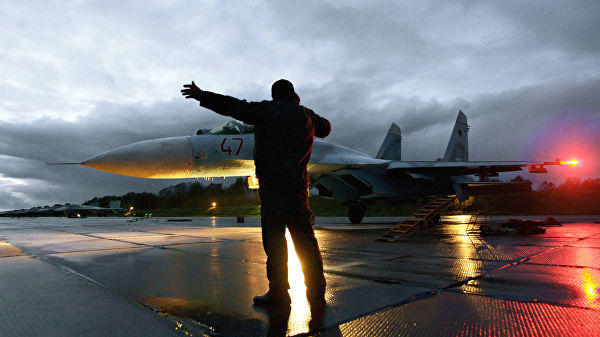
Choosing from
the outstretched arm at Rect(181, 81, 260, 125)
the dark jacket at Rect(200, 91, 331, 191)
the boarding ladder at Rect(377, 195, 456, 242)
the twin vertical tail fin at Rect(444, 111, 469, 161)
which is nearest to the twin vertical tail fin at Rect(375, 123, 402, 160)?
the twin vertical tail fin at Rect(444, 111, 469, 161)

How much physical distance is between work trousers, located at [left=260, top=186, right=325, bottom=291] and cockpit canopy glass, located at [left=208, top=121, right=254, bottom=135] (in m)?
7.58

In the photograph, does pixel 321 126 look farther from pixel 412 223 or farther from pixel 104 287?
pixel 412 223

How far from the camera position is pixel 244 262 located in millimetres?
3986

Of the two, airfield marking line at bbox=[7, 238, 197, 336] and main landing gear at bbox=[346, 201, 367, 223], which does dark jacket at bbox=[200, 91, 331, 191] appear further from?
main landing gear at bbox=[346, 201, 367, 223]

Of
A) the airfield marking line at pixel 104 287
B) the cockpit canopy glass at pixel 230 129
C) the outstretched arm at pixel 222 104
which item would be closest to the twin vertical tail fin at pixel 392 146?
the cockpit canopy glass at pixel 230 129

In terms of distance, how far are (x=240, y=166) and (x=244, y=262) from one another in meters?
5.75

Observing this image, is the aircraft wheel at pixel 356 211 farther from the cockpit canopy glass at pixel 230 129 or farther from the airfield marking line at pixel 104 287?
the airfield marking line at pixel 104 287

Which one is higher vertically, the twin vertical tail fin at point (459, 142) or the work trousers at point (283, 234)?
the twin vertical tail fin at point (459, 142)

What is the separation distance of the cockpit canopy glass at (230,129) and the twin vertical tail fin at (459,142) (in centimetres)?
1220

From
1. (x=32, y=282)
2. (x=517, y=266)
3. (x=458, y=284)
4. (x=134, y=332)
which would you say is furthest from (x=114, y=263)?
(x=517, y=266)

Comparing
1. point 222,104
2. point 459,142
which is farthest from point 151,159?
point 459,142

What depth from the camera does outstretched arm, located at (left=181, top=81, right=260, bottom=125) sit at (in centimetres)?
229

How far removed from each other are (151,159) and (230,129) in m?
2.44

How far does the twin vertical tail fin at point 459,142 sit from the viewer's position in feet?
57.5
